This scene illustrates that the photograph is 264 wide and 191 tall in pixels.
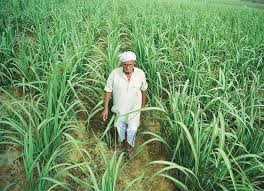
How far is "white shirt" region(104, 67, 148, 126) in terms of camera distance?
2896 millimetres

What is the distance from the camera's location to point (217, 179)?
6.80 ft

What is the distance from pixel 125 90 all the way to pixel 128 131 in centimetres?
42

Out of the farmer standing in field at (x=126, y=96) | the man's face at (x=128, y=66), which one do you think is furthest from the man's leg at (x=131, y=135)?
the man's face at (x=128, y=66)

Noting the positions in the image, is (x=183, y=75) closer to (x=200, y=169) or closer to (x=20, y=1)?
(x=200, y=169)

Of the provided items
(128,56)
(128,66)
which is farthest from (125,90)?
(128,56)

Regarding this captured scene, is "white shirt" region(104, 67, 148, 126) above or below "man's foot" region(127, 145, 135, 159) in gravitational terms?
above

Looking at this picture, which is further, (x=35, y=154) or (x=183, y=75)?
(x=183, y=75)

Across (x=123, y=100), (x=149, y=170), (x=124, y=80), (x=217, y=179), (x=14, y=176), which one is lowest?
(x=149, y=170)

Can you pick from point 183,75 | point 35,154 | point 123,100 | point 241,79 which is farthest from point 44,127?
point 241,79

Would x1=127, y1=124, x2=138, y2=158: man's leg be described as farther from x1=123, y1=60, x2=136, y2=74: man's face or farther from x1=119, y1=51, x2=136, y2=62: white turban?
x1=119, y1=51, x2=136, y2=62: white turban

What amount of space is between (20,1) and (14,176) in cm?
571

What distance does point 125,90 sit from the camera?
291 centimetres

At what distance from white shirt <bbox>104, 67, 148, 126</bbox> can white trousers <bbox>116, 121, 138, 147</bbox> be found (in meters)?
0.04

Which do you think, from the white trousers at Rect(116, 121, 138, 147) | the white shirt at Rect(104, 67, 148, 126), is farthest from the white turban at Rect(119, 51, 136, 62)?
the white trousers at Rect(116, 121, 138, 147)
